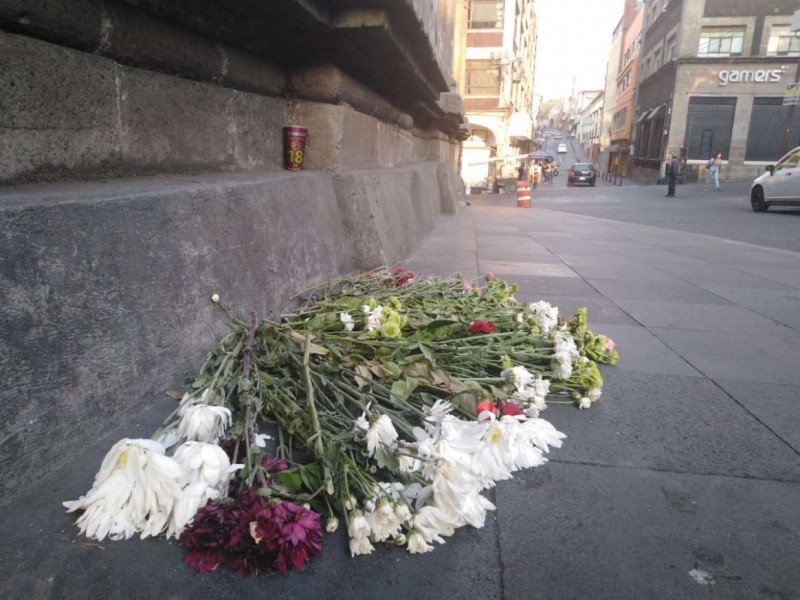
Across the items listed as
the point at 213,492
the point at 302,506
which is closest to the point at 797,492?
the point at 302,506

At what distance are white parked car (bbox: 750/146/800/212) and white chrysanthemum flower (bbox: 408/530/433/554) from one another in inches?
639

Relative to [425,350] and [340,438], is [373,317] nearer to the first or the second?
[425,350]

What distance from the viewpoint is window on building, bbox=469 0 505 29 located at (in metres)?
35.0

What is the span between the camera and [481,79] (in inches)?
1394

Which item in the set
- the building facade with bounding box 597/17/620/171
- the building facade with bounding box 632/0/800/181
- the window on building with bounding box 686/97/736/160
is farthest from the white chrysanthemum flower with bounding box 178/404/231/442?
the building facade with bounding box 597/17/620/171

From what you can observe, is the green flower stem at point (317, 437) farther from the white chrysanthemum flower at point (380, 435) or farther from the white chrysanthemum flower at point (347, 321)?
the white chrysanthemum flower at point (347, 321)

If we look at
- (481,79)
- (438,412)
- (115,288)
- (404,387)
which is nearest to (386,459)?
(438,412)

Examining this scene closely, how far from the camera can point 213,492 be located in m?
1.27

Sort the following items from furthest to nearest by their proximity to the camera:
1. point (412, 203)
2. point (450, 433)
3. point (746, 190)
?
point (746, 190) → point (412, 203) → point (450, 433)

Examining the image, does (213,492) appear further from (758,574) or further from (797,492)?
(797,492)

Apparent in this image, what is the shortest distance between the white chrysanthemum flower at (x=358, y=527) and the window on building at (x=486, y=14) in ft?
127

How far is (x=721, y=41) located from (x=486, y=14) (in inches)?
548

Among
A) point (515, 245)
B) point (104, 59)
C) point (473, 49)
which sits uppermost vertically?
point (473, 49)

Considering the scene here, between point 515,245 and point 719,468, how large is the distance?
210 inches
